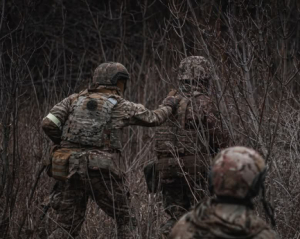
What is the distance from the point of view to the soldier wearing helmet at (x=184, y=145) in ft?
19.4

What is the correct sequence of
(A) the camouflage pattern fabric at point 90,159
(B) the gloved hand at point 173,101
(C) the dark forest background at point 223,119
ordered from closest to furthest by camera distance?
(C) the dark forest background at point 223,119
(A) the camouflage pattern fabric at point 90,159
(B) the gloved hand at point 173,101

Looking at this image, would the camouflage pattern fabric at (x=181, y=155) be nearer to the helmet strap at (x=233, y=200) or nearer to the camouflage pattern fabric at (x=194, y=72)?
the camouflage pattern fabric at (x=194, y=72)

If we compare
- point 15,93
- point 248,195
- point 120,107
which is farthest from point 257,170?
point 15,93

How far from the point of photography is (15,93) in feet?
20.1

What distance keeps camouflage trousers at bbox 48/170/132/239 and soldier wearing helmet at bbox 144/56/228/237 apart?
0.32m

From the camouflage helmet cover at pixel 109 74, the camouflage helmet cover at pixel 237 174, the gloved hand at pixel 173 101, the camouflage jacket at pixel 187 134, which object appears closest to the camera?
the camouflage helmet cover at pixel 237 174

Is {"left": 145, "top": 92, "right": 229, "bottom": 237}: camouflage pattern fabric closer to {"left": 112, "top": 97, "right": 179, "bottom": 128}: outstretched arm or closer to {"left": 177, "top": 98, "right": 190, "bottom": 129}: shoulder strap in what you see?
{"left": 177, "top": 98, "right": 190, "bottom": 129}: shoulder strap

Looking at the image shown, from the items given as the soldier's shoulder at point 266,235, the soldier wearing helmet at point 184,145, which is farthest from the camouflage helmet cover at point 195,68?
the soldier's shoulder at point 266,235

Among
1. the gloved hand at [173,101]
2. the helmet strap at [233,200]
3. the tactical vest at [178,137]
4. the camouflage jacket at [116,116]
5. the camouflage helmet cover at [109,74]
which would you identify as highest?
the camouflage helmet cover at [109,74]

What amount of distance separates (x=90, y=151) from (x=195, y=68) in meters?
1.10

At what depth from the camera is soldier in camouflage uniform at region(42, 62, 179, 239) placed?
5.85 meters

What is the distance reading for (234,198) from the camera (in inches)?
126

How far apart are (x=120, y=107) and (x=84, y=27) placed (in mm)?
9027

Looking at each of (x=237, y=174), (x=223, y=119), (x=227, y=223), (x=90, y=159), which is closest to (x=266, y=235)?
(x=227, y=223)
